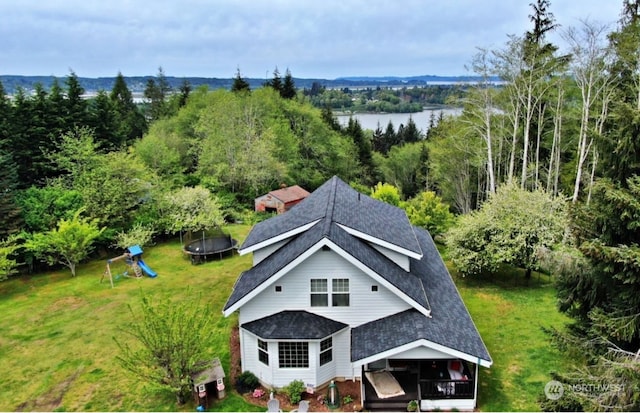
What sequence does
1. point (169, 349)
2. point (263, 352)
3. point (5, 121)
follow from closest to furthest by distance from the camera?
point (169, 349) < point (263, 352) < point (5, 121)

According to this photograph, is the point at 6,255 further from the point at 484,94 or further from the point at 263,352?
the point at 484,94

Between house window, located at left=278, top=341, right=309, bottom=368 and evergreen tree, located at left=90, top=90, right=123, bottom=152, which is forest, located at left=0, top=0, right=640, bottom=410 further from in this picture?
house window, located at left=278, top=341, right=309, bottom=368

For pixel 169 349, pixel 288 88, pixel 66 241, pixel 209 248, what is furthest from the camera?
pixel 288 88

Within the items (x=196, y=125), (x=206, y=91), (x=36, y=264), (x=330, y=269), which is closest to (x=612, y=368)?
(x=330, y=269)

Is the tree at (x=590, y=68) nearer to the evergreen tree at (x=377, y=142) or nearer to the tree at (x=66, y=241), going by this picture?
the tree at (x=66, y=241)

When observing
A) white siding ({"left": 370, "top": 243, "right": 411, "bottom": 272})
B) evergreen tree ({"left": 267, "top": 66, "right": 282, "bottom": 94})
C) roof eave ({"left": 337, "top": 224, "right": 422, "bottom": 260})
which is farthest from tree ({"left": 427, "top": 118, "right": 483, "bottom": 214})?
evergreen tree ({"left": 267, "top": 66, "right": 282, "bottom": 94})

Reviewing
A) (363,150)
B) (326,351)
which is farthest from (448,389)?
(363,150)

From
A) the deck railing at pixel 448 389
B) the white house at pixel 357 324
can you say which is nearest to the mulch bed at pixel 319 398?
the white house at pixel 357 324
